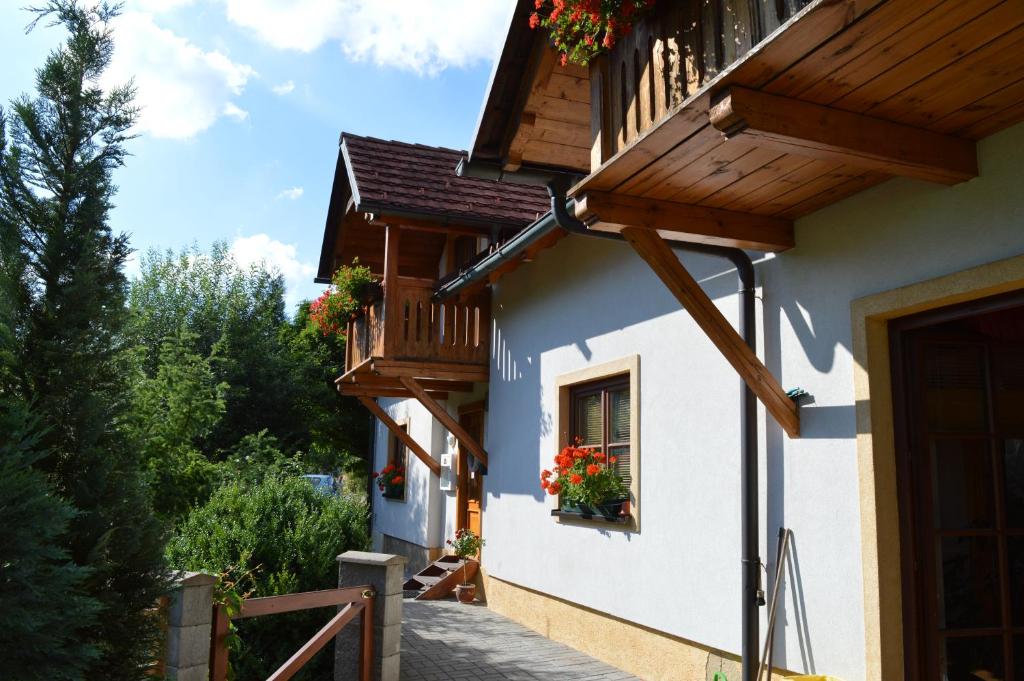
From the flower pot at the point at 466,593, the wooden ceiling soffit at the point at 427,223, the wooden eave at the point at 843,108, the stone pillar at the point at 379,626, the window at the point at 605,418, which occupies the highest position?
the wooden ceiling soffit at the point at 427,223

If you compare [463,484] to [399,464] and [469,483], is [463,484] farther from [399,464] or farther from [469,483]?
[399,464]

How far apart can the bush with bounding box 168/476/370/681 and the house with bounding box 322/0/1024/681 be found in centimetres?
225

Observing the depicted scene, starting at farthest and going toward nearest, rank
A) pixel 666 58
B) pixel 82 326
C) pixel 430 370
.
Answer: pixel 430 370 < pixel 666 58 < pixel 82 326

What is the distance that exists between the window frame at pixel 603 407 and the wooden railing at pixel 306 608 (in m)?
2.05

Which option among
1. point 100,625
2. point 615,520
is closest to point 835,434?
point 615,520

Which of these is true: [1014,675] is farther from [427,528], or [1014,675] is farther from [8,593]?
[427,528]

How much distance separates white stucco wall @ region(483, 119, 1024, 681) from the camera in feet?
13.3

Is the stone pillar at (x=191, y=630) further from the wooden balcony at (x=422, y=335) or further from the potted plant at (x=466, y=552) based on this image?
the potted plant at (x=466, y=552)

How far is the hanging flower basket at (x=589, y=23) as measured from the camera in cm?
402

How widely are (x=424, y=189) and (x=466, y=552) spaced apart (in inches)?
170

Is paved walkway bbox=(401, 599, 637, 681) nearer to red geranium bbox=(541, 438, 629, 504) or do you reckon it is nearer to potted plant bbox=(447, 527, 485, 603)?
potted plant bbox=(447, 527, 485, 603)

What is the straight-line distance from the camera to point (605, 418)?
7117 mm

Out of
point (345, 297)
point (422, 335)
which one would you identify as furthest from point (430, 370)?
point (345, 297)

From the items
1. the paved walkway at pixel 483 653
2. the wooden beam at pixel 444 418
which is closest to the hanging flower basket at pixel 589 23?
the paved walkway at pixel 483 653
